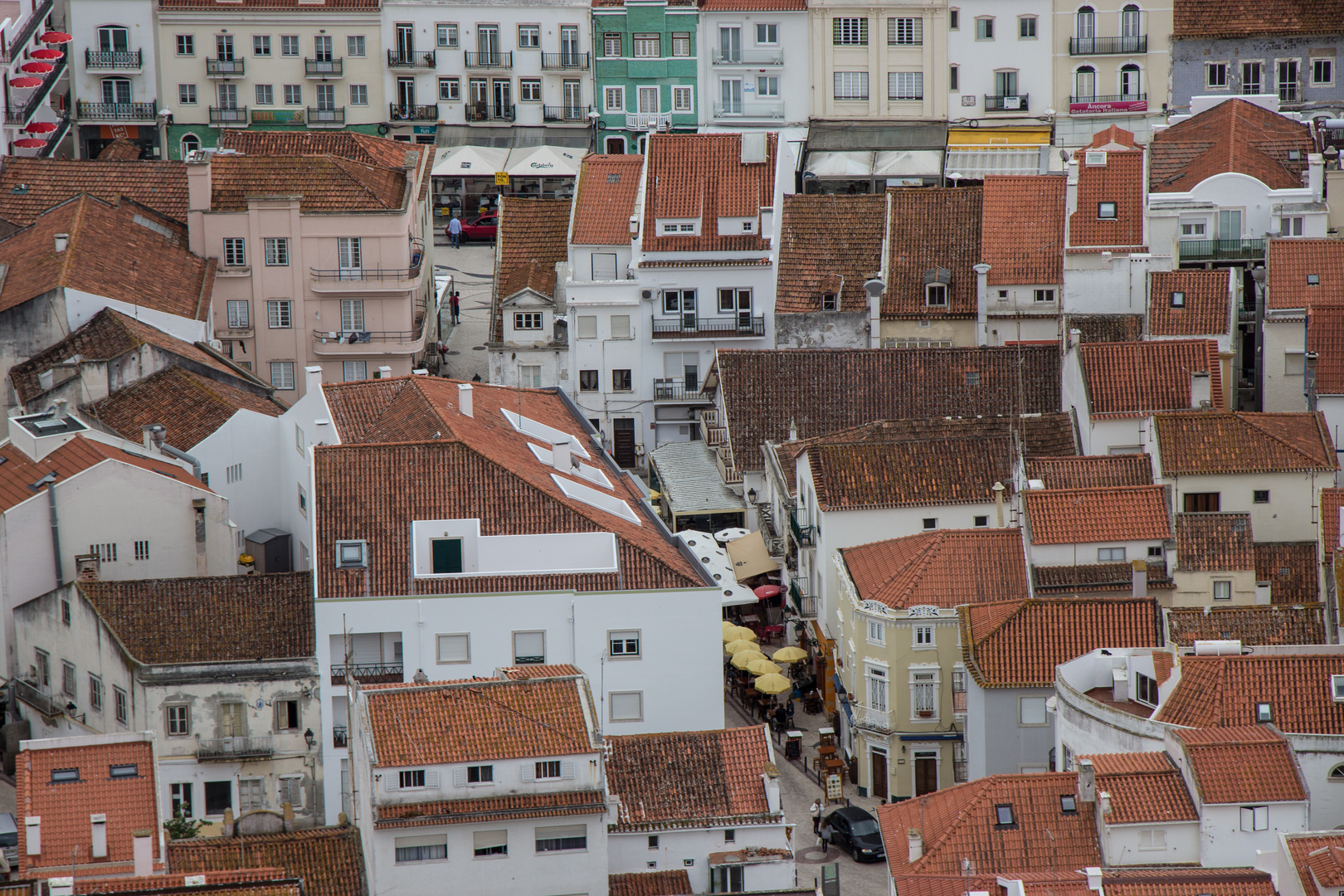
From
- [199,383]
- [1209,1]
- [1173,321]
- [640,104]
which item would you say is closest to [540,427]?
[199,383]

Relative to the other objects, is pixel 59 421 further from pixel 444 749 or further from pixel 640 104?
pixel 640 104

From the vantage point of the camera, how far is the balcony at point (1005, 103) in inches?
5197

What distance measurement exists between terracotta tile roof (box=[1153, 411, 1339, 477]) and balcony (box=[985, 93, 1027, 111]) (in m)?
48.4

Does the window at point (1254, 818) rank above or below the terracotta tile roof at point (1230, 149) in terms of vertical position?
below

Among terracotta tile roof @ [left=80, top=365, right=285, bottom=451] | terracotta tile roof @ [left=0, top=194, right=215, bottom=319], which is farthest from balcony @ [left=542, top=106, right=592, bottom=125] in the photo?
terracotta tile roof @ [left=80, top=365, right=285, bottom=451]

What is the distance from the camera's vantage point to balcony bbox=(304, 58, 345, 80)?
442 ft

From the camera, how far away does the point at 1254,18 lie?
131875 millimetres

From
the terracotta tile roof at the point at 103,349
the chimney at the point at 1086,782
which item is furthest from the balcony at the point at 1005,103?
the chimney at the point at 1086,782

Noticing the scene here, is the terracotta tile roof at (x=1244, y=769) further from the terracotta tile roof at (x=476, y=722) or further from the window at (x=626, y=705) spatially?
the window at (x=626, y=705)

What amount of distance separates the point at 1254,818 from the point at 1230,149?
4853 cm

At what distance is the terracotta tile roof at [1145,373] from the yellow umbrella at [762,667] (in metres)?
16.3

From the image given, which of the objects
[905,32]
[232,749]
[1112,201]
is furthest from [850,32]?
[232,749]

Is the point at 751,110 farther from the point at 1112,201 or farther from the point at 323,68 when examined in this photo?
the point at 1112,201

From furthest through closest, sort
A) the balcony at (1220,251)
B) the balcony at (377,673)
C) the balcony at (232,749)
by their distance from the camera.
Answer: the balcony at (1220,251) < the balcony at (232,749) < the balcony at (377,673)
